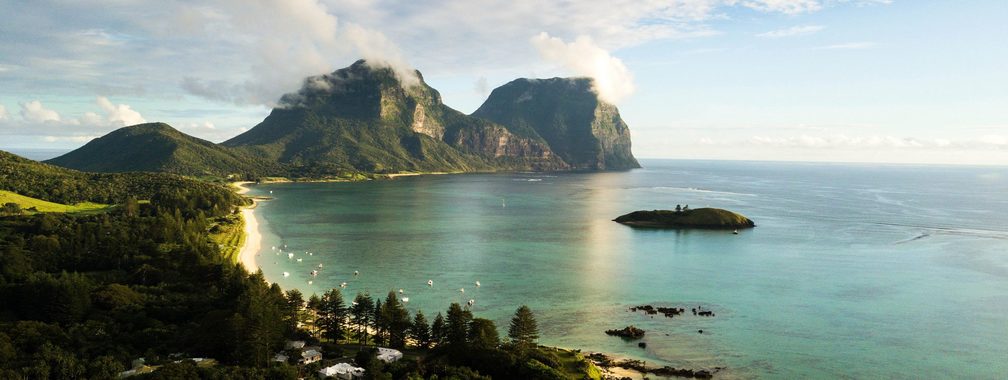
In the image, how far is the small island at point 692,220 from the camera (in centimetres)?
15550

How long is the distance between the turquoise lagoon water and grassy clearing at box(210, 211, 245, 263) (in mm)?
5827

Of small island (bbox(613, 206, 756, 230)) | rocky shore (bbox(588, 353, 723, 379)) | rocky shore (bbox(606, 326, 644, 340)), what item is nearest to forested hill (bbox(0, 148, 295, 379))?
rocky shore (bbox(588, 353, 723, 379))

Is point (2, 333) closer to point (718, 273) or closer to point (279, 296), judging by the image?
point (279, 296)

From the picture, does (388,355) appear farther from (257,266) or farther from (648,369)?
(257,266)

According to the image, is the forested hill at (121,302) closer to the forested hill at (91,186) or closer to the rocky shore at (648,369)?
the rocky shore at (648,369)

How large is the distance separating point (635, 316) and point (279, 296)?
42791 mm

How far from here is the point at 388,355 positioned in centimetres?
5362

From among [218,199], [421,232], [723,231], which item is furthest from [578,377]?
[218,199]

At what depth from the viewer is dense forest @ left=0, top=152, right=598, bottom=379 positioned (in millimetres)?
47812

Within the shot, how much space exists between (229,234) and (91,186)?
77.3 metres

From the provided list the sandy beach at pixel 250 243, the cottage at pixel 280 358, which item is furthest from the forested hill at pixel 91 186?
the cottage at pixel 280 358

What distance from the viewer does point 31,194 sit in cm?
15112

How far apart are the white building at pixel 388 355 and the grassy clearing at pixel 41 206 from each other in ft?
408

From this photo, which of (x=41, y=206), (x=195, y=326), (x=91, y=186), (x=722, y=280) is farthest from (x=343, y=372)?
(x=91, y=186)
